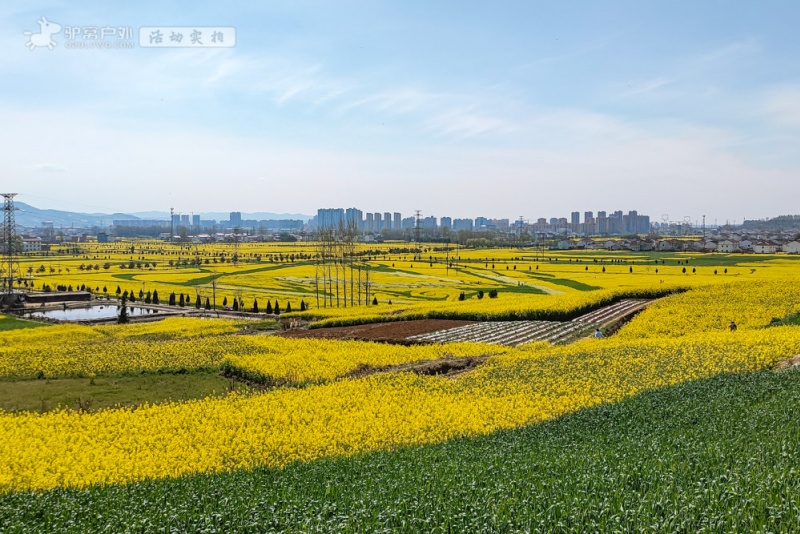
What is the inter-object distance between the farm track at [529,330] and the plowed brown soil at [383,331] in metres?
0.93

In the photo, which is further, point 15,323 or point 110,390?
point 15,323

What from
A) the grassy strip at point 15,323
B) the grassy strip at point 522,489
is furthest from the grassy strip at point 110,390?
the grassy strip at point 15,323

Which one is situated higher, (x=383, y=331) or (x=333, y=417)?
(x=333, y=417)

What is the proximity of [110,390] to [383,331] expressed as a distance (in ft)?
54.2

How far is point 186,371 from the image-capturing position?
2486 cm

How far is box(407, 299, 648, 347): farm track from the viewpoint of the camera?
31922 mm

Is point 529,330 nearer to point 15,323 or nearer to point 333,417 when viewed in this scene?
point 333,417

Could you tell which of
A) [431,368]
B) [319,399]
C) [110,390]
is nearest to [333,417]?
[319,399]

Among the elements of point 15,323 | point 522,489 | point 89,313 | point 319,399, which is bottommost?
point 89,313

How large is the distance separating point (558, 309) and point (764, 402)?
26443 mm

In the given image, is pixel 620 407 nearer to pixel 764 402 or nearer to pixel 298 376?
pixel 764 402

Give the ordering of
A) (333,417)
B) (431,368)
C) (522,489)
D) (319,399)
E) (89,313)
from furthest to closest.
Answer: (89,313) → (431,368) → (319,399) → (333,417) → (522,489)

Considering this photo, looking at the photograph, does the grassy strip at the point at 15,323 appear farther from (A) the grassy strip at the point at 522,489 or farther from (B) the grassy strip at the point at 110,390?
(A) the grassy strip at the point at 522,489

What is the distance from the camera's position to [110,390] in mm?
21859
